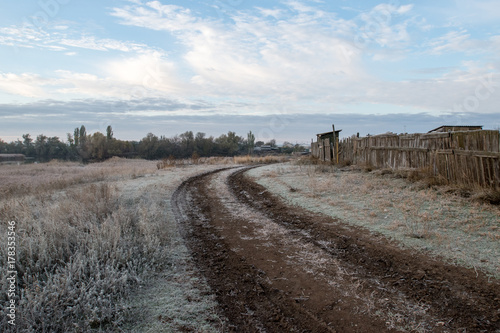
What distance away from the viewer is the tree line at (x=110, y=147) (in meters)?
55.8

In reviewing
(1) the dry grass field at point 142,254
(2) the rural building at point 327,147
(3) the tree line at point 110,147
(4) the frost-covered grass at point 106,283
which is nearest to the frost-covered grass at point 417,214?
(1) the dry grass field at point 142,254

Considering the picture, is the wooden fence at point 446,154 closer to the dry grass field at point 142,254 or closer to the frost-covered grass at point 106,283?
the dry grass field at point 142,254

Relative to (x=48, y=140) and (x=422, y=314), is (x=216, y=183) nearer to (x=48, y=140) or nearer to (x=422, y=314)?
(x=422, y=314)

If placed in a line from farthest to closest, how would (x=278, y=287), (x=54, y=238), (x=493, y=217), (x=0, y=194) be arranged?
(x=0, y=194)
(x=493, y=217)
(x=54, y=238)
(x=278, y=287)

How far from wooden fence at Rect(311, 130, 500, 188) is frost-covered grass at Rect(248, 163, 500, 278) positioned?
884 millimetres

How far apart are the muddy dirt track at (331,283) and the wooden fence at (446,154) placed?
4.78 metres

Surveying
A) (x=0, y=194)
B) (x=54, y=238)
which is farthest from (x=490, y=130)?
(x=0, y=194)

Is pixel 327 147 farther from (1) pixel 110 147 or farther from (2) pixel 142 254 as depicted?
(1) pixel 110 147

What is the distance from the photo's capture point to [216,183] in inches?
537

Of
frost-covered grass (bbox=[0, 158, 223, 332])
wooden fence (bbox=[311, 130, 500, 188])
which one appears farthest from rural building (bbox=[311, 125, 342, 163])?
frost-covered grass (bbox=[0, 158, 223, 332])

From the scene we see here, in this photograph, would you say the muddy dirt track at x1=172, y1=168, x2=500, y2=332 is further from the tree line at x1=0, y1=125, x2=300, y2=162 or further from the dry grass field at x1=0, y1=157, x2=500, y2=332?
the tree line at x1=0, y1=125, x2=300, y2=162

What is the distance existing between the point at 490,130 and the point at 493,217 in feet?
9.80

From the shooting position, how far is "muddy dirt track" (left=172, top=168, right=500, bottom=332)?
3074 millimetres

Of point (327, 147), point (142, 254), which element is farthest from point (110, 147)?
point (142, 254)
